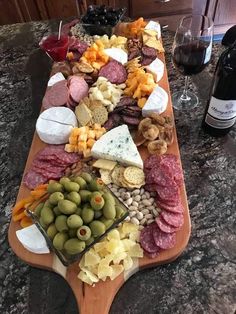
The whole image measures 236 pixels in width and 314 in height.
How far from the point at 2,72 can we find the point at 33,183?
0.63m

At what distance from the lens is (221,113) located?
2.76 ft

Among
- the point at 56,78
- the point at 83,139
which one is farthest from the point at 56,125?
the point at 56,78

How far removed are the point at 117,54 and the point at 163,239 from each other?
721 millimetres

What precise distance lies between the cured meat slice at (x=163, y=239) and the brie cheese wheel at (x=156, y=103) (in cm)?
39

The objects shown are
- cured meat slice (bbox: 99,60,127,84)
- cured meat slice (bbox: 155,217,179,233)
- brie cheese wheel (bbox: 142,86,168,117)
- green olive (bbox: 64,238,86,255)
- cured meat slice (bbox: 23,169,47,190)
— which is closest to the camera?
green olive (bbox: 64,238,86,255)

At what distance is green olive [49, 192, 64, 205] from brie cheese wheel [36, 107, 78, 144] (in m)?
0.30

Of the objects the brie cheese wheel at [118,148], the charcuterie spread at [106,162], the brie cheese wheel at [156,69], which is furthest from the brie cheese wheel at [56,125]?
the brie cheese wheel at [156,69]

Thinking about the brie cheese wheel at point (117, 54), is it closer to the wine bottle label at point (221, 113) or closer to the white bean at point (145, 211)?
the wine bottle label at point (221, 113)

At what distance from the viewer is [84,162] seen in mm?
882

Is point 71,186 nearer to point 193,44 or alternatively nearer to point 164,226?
point 164,226

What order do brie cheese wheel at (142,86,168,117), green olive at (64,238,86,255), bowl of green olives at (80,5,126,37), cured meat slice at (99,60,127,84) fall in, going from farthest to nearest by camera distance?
bowl of green olives at (80,5,126,37)
cured meat slice at (99,60,127,84)
brie cheese wheel at (142,86,168,117)
green olive at (64,238,86,255)

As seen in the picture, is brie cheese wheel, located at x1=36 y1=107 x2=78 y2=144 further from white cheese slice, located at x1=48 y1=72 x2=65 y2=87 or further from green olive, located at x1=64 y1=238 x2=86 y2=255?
green olive, located at x1=64 y1=238 x2=86 y2=255

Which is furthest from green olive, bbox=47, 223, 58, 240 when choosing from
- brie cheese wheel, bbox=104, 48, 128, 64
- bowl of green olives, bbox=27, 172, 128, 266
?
brie cheese wheel, bbox=104, 48, 128, 64

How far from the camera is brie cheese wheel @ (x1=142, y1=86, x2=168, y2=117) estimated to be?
37.7 inches
